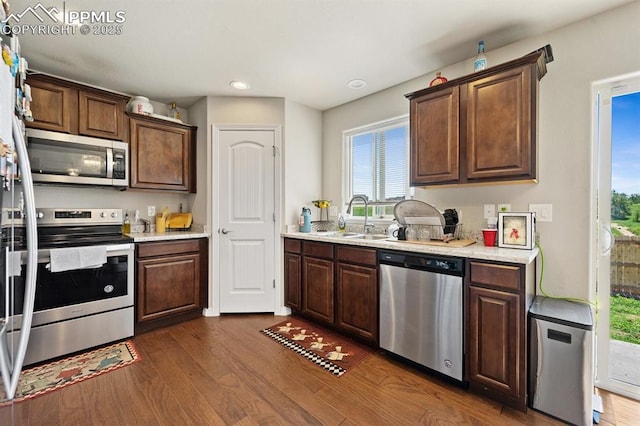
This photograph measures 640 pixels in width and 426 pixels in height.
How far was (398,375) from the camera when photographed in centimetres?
204

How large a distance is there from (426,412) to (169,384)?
1.66m

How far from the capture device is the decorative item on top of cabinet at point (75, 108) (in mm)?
2355

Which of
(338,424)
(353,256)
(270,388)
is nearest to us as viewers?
(338,424)

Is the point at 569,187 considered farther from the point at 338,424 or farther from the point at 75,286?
the point at 75,286

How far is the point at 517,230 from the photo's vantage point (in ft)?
6.43

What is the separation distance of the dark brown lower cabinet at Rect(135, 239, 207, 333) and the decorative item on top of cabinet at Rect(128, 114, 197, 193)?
0.70 m

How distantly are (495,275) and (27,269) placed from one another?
285cm

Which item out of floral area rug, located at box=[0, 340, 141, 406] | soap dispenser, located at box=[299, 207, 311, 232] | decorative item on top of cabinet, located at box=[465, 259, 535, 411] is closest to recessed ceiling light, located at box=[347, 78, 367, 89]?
soap dispenser, located at box=[299, 207, 311, 232]

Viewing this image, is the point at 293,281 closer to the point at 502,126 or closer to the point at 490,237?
the point at 490,237

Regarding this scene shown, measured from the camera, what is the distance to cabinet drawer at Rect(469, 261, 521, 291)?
1.66 m

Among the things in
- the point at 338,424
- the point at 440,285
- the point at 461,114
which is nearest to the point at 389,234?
the point at 440,285

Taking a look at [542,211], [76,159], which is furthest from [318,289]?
[76,159]

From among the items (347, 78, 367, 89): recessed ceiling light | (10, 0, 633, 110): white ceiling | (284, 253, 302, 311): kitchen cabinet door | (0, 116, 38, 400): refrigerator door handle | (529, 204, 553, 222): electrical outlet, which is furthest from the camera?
(284, 253, 302, 311): kitchen cabinet door

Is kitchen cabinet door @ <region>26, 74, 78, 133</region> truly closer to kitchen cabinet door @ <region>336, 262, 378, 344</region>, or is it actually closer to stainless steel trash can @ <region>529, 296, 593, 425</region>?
kitchen cabinet door @ <region>336, 262, 378, 344</region>
